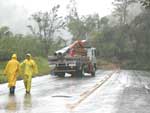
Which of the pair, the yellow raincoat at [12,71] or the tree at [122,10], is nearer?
the yellow raincoat at [12,71]

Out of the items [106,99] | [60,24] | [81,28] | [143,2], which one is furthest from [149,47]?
[106,99]

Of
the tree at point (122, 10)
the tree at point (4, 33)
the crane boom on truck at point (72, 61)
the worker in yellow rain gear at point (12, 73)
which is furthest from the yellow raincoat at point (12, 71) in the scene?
the tree at point (122, 10)

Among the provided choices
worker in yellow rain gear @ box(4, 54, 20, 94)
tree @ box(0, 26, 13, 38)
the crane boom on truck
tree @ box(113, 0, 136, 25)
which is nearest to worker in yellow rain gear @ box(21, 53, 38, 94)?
worker in yellow rain gear @ box(4, 54, 20, 94)

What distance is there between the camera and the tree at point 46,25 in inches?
3327

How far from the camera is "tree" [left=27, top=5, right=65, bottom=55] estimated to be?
277 feet

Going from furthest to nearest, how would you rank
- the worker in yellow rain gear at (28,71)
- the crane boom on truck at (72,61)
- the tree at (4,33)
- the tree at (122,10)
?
the tree at (122,10)
the tree at (4,33)
the crane boom on truck at (72,61)
the worker in yellow rain gear at (28,71)

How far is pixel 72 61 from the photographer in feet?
125

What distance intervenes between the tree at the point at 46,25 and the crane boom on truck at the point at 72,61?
143 ft

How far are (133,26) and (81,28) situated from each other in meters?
21.7

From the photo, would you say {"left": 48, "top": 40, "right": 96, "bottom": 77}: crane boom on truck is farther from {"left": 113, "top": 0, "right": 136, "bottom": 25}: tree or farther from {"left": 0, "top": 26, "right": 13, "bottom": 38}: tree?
{"left": 113, "top": 0, "right": 136, "bottom": 25}: tree

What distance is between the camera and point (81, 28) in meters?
105

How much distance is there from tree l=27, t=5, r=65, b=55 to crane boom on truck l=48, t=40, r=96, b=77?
143 feet

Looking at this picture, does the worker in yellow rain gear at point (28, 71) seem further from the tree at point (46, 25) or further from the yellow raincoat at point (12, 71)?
the tree at point (46, 25)

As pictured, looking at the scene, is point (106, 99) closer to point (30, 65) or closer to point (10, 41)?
point (30, 65)
